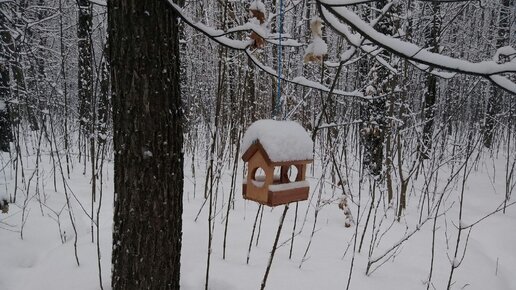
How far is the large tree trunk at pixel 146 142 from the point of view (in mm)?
1615

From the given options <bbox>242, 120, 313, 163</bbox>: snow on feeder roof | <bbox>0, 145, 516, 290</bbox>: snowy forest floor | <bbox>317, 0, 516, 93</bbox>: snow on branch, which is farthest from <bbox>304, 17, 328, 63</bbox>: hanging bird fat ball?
<bbox>0, 145, 516, 290</bbox>: snowy forest floor

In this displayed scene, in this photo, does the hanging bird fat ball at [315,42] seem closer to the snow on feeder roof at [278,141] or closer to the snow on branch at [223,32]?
the snow on branch at [223,32]

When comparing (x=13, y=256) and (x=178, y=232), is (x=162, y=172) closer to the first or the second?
(x=178, y=232)

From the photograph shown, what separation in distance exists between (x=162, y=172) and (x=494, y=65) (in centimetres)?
143

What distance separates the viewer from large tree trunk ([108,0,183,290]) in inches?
63.6

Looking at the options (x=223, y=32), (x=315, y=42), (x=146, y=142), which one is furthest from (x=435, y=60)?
(x=146, y=142)

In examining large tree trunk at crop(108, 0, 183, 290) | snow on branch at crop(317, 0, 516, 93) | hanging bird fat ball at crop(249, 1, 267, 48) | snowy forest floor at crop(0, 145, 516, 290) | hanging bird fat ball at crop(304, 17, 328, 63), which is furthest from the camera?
snowy forest floor at crop(0, 145, 516, 290)

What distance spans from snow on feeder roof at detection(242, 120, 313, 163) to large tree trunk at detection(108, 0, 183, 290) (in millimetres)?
392

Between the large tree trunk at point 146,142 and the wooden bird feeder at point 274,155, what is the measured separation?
38 centimetres

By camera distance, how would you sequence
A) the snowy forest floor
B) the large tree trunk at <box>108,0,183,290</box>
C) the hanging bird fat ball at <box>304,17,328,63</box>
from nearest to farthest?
1. the hanging bird fat ball at <box>304,17,328,63</box>
2. the large tree trunk at <box>108,0,183,290</box>
3. the snowy forest floor

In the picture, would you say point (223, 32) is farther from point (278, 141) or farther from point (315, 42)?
point (278, 141)

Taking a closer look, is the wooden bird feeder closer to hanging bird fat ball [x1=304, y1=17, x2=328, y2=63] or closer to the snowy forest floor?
hanging bird fat ball [x1=304, y1=17, x2=328, y2=63]

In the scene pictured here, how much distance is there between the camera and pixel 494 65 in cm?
102

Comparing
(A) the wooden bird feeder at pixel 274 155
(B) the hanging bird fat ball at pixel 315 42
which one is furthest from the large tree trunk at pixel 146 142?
(B) the hanging bird fat ball at pixel 315 42
